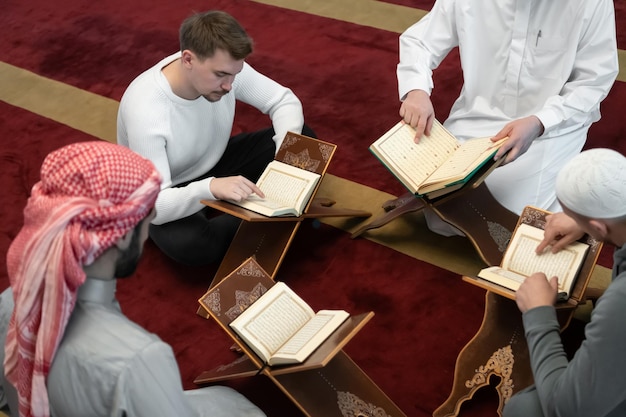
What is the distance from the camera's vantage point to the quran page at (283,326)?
7.49 ft

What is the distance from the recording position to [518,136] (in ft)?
9.08

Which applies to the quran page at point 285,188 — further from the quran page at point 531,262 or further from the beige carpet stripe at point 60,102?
the beige carpet stripe at point 60,102

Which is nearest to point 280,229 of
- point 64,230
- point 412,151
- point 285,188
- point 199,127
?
point 285,188

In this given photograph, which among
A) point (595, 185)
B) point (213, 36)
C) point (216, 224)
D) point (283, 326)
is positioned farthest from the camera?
point (216, 224)

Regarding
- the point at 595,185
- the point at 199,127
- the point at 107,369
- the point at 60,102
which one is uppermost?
the point at 595,185

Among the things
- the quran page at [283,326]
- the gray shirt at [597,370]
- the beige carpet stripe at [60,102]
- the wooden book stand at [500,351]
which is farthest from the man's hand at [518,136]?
the beige carpet stripe at [60,102]

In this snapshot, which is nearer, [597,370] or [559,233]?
[597,370]

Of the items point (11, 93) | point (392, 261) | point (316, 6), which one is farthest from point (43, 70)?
point (392, 261)

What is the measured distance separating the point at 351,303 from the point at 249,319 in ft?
2.22

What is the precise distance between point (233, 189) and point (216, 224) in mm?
388

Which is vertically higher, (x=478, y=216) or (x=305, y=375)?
(x=478, y=216)

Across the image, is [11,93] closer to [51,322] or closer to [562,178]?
[51,322]

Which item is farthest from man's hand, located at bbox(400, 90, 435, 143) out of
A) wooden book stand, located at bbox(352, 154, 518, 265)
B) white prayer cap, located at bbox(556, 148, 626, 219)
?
white prayer cap, located at bbox(556, 148, 626, 219)

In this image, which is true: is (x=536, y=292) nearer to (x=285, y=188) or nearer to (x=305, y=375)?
(x=305, y=375)
